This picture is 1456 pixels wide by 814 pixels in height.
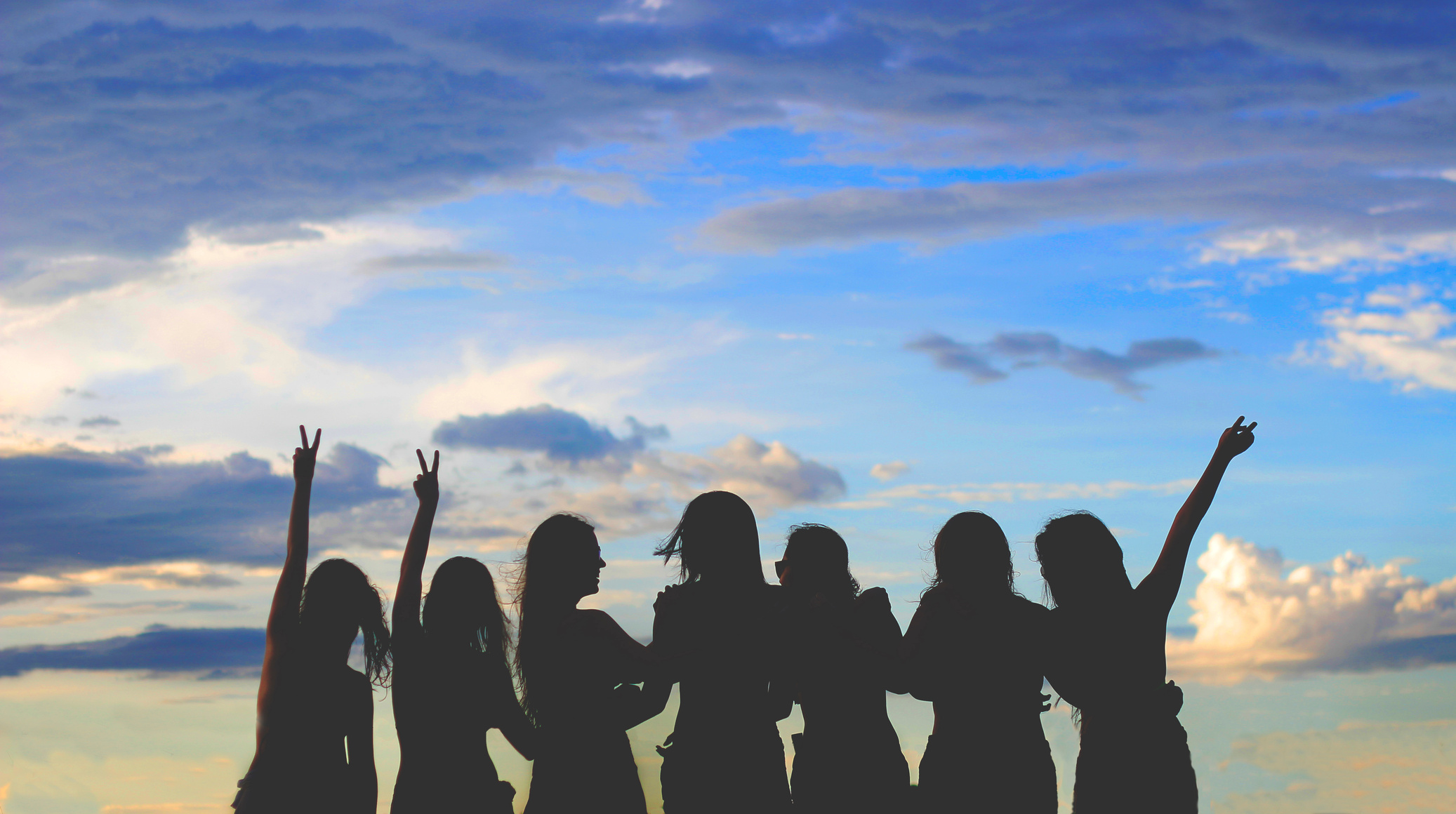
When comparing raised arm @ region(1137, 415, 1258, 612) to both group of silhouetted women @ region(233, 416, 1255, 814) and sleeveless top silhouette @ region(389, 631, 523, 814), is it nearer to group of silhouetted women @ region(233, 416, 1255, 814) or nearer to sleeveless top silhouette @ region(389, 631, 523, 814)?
group of silhouetted women @ region(233, 416, 1255, 814)

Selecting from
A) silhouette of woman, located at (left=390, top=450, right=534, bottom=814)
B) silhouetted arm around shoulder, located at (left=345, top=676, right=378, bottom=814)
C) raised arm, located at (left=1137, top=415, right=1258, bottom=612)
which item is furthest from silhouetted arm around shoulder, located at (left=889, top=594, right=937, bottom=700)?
silhouetted arm around shoulder, located at (left=345, top=676, right=378, bottom=814)

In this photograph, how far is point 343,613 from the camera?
22.6 feet

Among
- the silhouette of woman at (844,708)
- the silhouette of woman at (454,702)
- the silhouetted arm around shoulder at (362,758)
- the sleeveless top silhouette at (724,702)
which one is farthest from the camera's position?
the silhouetted arm around shoulder at (362,758)

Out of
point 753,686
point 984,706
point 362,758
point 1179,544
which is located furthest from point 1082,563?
point 362,758

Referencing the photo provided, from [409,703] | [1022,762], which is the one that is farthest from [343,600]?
[1022,762]

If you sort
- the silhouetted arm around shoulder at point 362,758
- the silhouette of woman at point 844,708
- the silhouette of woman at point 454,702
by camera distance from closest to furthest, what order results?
the silhouette of woman at point 844,708 < the silhouette of woman at point 454,702 < the silhouetted arm around shoulder at point 362,758

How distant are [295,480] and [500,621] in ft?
6.30

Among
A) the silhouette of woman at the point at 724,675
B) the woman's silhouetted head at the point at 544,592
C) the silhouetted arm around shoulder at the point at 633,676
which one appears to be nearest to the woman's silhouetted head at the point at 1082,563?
the silhouette of woman at the point at 724,675

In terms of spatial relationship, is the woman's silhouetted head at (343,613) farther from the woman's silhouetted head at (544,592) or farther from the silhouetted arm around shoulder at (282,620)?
the woman's silhouetted head at (544,592)

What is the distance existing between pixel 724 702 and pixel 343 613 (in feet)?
8.88

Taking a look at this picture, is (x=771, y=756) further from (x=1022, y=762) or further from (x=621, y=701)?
(x=1022, y=762)

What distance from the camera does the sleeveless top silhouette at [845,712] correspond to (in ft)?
20.8

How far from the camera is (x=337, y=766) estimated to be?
681 centimetres

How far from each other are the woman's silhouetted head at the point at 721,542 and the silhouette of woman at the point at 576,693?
0.63 metres
